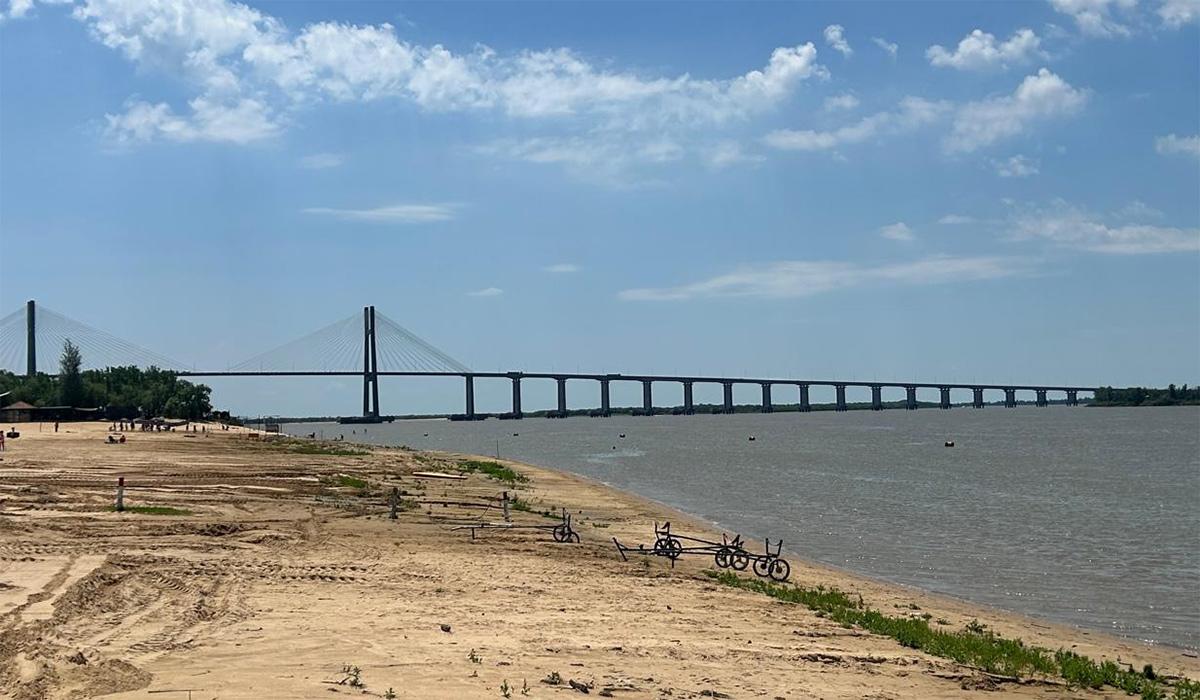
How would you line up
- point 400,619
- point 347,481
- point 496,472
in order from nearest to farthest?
point 400,619, point 347,481, point 496,472

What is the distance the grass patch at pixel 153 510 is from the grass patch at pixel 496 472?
833 inches

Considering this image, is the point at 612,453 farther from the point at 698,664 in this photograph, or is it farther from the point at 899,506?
the point at 698,664

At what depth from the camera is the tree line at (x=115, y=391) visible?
10838 cm

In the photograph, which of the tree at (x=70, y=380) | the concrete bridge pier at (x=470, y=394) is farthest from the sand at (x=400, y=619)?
the concrete bridge pier at (x=470, y=394)

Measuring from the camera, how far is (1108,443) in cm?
10281

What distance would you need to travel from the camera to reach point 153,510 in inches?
1026

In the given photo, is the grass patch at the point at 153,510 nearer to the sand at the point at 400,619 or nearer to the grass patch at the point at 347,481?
the sand at the point at 400,619

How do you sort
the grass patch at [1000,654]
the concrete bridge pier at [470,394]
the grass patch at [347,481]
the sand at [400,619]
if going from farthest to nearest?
1. the concrete bridge pier at [470,394]
2. the grass patch at [347,481]
3. the grass patch at [1000,654]
4. the sand at [400,619]

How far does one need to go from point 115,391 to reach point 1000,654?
11897 centimetres

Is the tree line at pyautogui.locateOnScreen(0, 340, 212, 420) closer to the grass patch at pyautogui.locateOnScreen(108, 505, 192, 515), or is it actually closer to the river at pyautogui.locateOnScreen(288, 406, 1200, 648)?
the river at pyautogui.locateOnScreen(288, 406, 1200, 648)

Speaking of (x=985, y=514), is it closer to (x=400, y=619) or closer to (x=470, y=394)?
(x=400, y=619)

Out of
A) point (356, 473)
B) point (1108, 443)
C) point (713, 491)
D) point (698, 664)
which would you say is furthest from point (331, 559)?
point (1108, 443)

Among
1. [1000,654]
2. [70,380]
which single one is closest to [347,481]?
[1000,654]

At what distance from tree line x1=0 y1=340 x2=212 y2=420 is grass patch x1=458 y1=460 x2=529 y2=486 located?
195 ft
